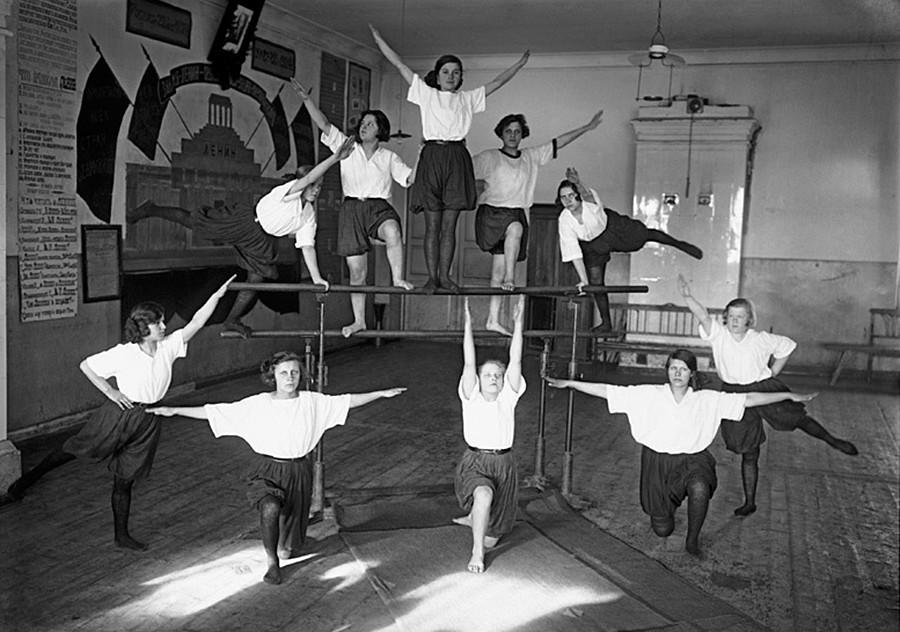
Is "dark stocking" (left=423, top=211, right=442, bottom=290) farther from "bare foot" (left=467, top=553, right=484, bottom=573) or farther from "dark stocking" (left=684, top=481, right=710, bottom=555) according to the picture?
"dark stocking" (left=684, top=481, right=710, bottom=555)

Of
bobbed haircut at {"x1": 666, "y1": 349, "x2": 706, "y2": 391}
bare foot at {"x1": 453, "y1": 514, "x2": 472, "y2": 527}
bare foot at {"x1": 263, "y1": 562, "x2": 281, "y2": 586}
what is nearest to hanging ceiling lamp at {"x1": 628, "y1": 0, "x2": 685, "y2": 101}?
bobbed haircut at {"x1": 666, "y1": 349, "x2": 706, "y2": 391}

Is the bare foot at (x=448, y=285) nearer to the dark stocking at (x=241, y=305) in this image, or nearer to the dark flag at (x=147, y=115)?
the dark stocking at (x=241, y=305)

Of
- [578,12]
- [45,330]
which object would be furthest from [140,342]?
[578,12]

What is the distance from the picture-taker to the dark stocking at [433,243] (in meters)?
5.64

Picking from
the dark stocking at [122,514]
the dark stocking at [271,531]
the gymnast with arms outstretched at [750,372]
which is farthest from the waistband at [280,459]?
the gymnast with arms outstretched at [750,372]

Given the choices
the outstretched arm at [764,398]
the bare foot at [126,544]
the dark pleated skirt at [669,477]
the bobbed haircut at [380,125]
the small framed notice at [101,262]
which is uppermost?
the bobbed haircut at [380,125]

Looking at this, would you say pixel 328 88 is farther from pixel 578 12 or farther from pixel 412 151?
pixel 578 12

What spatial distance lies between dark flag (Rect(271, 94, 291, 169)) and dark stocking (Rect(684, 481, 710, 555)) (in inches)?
256

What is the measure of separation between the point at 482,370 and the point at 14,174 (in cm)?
390

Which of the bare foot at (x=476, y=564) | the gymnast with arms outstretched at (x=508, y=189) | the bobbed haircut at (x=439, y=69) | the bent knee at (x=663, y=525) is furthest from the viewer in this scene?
the gymnast with arms outstretched at (x=508, y=189)

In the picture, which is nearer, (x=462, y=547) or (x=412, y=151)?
(x=462, y=547)

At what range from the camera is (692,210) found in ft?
34.9

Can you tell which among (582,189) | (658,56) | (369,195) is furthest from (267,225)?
(658,56)

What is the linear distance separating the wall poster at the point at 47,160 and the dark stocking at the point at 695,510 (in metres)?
4.75
